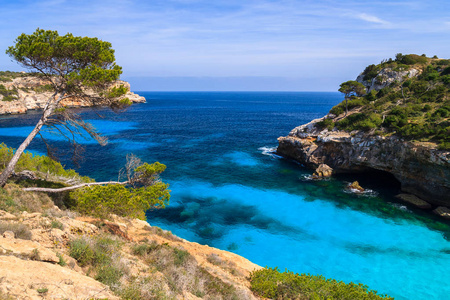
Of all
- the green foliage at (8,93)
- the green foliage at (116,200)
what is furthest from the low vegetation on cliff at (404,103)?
the green foliage at (8,93)

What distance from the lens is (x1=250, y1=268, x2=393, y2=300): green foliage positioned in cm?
1011

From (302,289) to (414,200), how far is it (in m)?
23.3

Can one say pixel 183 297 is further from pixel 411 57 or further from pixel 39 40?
pixel 411 57

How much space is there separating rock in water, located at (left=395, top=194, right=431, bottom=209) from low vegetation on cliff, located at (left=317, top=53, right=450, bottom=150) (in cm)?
597

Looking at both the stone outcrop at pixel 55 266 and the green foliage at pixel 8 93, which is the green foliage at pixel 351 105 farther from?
the green foliage at pixel 8 93

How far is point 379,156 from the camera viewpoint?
1196 inches

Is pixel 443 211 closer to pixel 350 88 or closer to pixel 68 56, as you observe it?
pixel 350 88

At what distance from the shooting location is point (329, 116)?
4116cm

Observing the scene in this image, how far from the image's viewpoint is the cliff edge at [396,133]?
84.9ft

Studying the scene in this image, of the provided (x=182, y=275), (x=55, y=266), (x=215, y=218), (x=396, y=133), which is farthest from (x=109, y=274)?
(x=396, y=133)

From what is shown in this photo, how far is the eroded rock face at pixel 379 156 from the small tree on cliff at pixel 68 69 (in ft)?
91.6

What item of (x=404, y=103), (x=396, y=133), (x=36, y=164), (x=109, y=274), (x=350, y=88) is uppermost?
(x=350, y=88)

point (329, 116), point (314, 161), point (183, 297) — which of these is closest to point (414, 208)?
point (314, 161)

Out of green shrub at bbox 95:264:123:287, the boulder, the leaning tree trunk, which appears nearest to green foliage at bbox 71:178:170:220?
the leaning tree trunk
